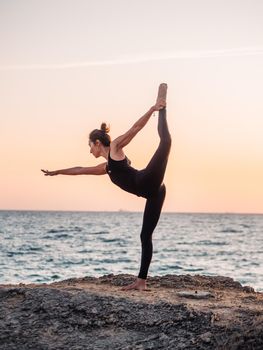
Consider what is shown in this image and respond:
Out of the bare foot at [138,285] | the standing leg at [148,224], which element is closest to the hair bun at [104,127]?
the standing leg at [148,224]

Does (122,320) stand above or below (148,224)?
below

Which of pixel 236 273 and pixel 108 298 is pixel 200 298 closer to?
pixel 108 298

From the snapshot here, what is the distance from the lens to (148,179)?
742 centimetres

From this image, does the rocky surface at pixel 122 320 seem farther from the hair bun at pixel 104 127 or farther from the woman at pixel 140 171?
the hair bun at pixel 104 127

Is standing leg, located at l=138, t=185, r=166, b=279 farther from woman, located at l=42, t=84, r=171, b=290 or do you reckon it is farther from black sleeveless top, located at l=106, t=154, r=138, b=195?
black sleeveless top, located at l=106, t=154, r=138, b=195

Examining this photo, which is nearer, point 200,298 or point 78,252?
point 200,298

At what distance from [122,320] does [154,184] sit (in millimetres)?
1948

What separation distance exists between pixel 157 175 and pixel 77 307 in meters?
2.02

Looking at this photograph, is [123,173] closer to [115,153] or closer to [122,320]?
[115,153]

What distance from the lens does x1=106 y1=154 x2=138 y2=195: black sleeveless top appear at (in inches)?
295

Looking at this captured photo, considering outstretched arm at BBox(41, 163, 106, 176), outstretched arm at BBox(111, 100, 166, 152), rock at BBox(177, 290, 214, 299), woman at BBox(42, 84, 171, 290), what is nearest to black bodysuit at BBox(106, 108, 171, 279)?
woman at BBox(42, 84, 171, 290)

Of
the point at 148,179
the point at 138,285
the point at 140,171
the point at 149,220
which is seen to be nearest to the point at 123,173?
the point at 140,171

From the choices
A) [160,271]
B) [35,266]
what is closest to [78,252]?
[35,266]

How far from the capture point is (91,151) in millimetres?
7832
